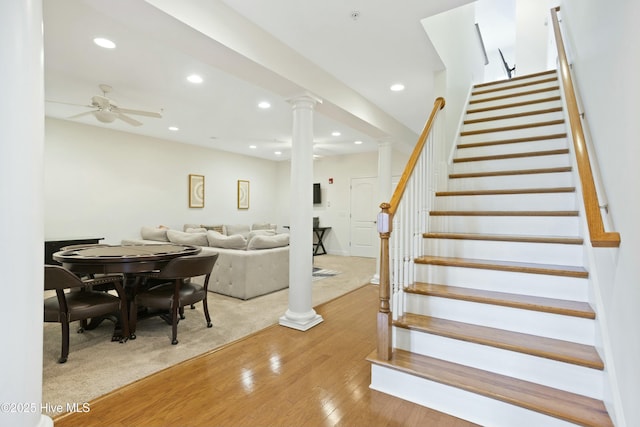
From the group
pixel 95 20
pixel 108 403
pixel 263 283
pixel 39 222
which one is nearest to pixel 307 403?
pixel 108 403

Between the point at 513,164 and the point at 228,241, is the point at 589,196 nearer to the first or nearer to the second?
the point at 513,164

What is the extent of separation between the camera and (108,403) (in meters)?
1.90

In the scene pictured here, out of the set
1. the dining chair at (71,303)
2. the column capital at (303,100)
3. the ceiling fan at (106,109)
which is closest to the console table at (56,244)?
the ceiling fan at (106,109)

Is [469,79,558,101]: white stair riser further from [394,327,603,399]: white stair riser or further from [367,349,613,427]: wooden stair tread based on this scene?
[367,349,613,427]: wooden stair tread

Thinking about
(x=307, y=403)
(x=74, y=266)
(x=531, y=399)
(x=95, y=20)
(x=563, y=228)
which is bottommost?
(x=307, y=403)

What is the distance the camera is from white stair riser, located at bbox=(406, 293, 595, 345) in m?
1.81

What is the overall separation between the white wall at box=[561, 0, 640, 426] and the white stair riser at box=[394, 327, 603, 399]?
0.25m

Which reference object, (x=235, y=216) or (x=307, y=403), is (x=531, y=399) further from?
(x=235, y=216)

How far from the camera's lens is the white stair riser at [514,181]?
2.74 meters

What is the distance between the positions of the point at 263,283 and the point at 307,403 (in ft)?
8.32

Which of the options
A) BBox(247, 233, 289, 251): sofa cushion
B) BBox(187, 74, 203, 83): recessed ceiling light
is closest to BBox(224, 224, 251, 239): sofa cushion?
BBox(247, 233, 289, 251): sofa cushion

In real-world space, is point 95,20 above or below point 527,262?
above

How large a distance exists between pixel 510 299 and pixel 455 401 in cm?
75

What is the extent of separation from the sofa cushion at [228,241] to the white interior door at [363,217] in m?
4.16
